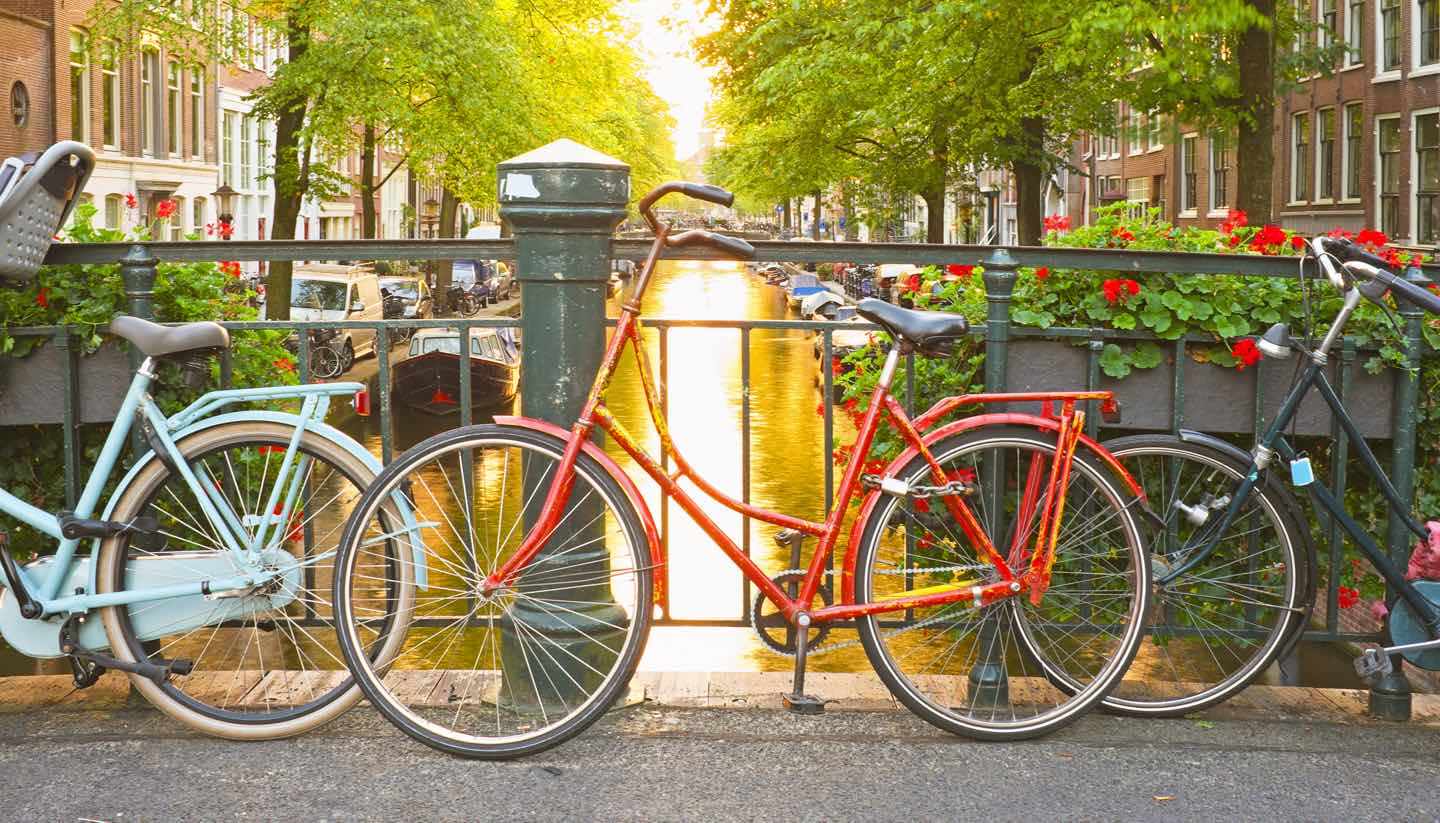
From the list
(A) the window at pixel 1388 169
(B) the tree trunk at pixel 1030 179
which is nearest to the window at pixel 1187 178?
(A) the window at pixel 1388 169

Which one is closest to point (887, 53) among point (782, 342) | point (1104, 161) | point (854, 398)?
point (854, 398)

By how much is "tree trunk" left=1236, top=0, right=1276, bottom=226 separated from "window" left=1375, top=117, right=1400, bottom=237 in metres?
14.6

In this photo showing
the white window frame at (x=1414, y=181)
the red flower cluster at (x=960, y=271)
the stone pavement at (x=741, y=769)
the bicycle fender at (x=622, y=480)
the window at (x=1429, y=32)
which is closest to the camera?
the stone pavement at (x=741, y=769)

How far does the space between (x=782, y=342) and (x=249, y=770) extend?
3946 centimetres

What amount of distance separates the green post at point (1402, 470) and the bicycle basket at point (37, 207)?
11.7 ft

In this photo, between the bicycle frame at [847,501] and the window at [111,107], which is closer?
the bicycle frame at [847,501]

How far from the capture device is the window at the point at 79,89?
32.1 metres

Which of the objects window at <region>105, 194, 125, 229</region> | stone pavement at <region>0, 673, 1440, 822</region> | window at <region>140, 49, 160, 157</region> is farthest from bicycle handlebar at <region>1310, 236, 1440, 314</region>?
window at <region>140, 49, 160, 157</region>

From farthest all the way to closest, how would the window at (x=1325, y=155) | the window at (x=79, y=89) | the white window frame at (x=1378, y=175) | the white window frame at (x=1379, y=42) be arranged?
the window at (x=79, y=89), the window at (x=1325, y=155), the white window frame at (x=1378, y=175), the white window frame at (x=1379, y=42)

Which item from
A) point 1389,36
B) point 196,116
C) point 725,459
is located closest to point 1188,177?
point 1389,36

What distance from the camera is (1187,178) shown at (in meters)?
41.1

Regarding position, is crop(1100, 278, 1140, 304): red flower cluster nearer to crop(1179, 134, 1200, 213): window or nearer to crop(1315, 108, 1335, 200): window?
crop(1315, 108, 1335, 200): window

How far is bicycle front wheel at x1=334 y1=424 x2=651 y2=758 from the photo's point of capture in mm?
3885

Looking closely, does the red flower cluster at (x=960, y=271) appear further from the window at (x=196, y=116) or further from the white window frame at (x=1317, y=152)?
the window at (x=196, y=116)
